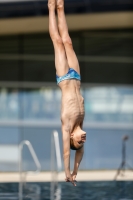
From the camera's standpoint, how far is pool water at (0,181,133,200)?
1248 centimetres

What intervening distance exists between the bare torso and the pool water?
4533 mm

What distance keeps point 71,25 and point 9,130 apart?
155 inches

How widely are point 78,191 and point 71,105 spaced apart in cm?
620

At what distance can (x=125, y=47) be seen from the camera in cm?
1897

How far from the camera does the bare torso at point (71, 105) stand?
789cm

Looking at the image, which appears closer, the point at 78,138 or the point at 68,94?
the point at 78,138

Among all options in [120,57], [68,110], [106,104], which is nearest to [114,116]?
[106,104]

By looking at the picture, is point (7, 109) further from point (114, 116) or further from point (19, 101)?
point (114, 116)

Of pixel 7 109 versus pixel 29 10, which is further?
pixel 7 109

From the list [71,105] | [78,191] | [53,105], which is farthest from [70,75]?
[53,105]

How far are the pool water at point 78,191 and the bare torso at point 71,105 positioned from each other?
4533 mm

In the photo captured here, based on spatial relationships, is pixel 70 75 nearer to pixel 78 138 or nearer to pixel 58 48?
pixel 58 48

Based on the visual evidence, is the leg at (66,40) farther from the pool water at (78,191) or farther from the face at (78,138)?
the pool water at (78,191)

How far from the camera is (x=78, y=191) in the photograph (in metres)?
13.7
